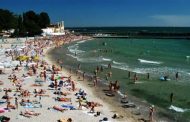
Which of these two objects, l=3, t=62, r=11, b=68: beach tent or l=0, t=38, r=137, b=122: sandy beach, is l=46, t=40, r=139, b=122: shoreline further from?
l=3, t=62, r=11, b=68: beach tent

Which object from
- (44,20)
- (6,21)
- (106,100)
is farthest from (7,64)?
(44,20)

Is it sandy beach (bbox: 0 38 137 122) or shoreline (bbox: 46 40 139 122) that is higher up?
sandy beach (bbox: 0 38 137 122)

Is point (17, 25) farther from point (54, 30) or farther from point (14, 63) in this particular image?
point (14, 63)

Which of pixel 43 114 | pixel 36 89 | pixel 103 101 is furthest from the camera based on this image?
pixel 36 89

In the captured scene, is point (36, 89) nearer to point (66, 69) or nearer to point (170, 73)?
point (66, 69)

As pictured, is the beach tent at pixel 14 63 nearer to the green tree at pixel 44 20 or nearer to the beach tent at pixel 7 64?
the beach tent at pixel 7 64

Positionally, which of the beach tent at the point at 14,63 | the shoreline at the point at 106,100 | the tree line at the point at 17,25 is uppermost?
the tree line at the point at 17,25

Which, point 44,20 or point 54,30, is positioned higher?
point 44,20

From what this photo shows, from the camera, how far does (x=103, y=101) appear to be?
96.9 feet

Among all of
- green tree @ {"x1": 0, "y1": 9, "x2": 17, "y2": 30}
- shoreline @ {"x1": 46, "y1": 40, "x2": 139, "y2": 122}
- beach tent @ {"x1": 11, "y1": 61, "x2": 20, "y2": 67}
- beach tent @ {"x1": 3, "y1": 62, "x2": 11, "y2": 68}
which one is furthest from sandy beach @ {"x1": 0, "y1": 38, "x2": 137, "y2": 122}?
green tree @ {"x1": 0, "y1": 9, "x2": 17, "y2": 30}

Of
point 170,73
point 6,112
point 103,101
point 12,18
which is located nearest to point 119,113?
point 103,101

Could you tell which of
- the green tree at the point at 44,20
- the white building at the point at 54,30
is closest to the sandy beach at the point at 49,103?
the white building at the point at 54,30

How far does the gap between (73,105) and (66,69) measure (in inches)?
781

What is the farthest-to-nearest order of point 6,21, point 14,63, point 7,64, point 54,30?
point 54,30, point 6,21, point 14,63, point 7,64
